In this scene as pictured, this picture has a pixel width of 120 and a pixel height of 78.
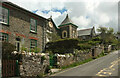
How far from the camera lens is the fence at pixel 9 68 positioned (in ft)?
19.5

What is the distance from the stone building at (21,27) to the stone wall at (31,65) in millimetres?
3695

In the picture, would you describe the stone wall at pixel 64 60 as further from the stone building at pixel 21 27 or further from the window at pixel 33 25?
the window at pixel 33 25

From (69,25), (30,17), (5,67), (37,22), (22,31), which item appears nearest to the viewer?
(5,67)

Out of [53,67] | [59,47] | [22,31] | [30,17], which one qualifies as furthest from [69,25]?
[53,67]

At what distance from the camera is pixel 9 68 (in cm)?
612

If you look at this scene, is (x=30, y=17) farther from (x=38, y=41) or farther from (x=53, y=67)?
(x=53, y=67)

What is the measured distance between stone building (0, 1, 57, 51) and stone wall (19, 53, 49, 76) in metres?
3.69

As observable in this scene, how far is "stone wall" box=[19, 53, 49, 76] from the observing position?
650cm

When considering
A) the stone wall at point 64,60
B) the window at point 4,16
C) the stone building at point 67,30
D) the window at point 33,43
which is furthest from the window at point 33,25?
the stone building at point 67,30

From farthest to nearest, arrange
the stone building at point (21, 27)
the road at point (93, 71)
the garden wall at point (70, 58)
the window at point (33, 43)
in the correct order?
the window at point (33, 43) < the stone building at point (21, 27) < the garden wall at point (70, 58) < the road at point (93, 71)

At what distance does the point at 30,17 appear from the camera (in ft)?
45.9

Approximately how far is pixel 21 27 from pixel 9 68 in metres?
7.82

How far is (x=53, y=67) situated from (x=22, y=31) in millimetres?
7225

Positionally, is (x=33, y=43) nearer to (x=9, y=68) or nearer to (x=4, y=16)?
(x=4, y=16)
